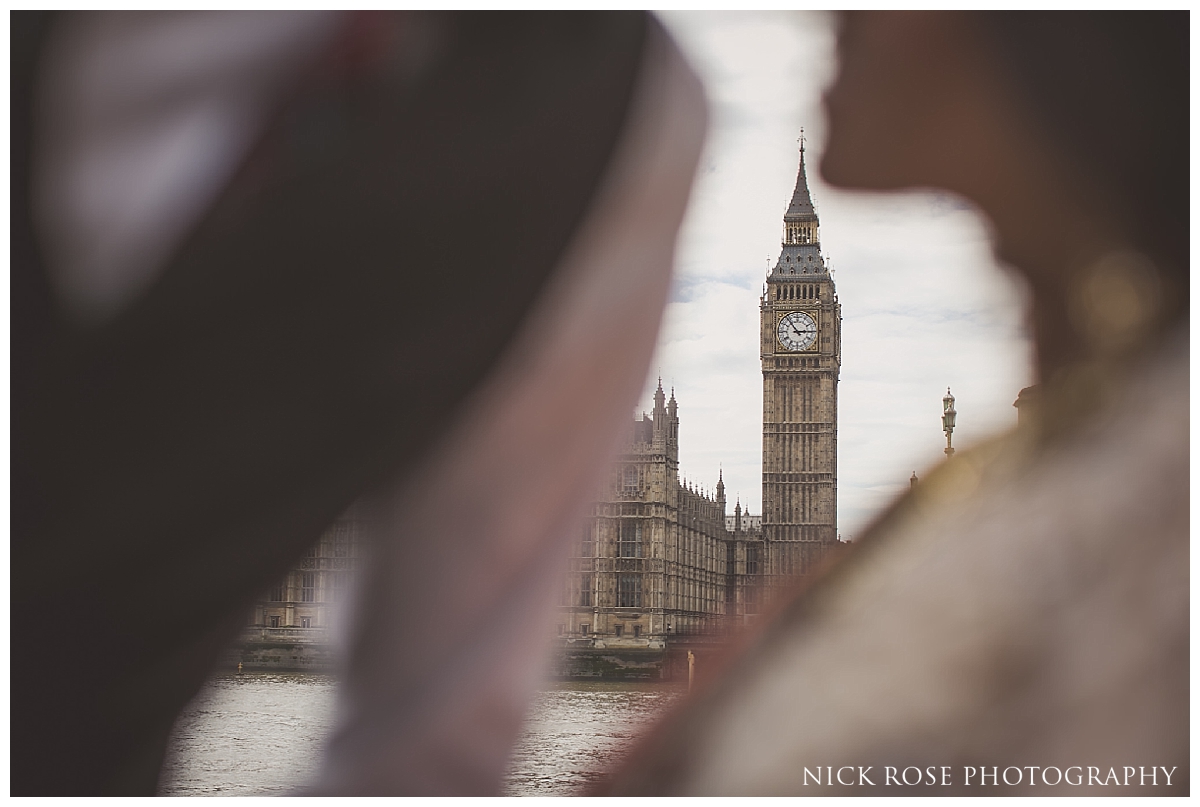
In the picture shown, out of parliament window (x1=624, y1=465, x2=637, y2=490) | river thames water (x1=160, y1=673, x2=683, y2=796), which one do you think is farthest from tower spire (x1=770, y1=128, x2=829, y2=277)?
river thames water (x1=160, y1=673, x2=683, y2=796)

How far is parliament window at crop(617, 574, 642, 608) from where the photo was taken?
339cm

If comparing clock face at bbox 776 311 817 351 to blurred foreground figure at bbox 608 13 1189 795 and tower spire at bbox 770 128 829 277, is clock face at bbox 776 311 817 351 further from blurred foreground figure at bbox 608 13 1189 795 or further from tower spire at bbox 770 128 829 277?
blurred foreground figure at bbox 608 13 1189 795

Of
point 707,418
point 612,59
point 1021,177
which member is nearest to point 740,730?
point 707,418

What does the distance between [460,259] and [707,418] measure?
3.25ft

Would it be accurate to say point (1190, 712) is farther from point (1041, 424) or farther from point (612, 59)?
point (612, 59)

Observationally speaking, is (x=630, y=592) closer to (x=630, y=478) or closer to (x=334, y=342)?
(x=630, y=478)

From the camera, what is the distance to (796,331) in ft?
10.2

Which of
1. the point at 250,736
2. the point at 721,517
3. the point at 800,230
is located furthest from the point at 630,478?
the point at 250,736

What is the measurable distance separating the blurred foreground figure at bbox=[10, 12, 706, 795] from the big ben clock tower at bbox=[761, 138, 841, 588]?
42 centimetres

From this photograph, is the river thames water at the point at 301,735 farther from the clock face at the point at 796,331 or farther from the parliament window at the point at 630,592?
the clock face at the point at 796,331

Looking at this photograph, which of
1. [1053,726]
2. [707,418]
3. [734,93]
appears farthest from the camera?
[707,418]

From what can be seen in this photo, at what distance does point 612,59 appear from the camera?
3.01 m

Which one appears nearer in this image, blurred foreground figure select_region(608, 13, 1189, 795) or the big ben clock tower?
blurred foreground figure select_region(608, 13, 1189, 795)

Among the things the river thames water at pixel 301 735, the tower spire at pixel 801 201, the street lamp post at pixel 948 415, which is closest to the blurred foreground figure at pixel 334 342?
the river thames water at pixel 301 735
